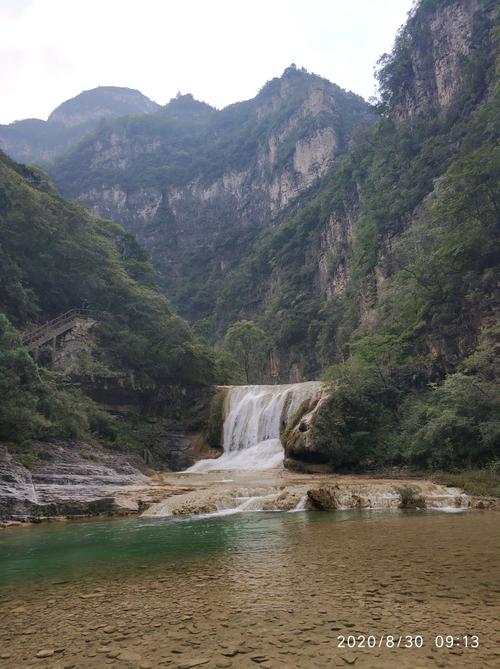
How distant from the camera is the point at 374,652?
328 cm

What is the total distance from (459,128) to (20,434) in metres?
36.0

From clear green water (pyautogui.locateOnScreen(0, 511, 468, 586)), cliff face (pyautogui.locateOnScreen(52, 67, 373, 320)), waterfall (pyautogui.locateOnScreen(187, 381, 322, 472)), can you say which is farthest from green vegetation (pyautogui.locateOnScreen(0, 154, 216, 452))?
cliff face (pyautogui.locateOnScreen(52, 67, 373, 320))

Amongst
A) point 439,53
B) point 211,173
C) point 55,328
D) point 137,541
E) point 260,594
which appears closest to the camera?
point 260,594

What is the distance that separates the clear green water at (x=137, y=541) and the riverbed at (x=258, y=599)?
6cm

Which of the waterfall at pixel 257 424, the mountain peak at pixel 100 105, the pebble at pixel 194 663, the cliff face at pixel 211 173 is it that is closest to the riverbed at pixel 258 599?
the pebble at pixel 194 663

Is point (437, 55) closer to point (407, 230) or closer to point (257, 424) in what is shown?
point (407, 230)

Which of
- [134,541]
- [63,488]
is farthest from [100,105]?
[134,541]

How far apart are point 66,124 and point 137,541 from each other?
179 m

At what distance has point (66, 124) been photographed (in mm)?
156375

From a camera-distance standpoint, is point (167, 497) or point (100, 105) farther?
point (100, 105)

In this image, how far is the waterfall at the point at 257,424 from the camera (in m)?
23.1

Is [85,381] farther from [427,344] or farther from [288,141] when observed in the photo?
[288,141]

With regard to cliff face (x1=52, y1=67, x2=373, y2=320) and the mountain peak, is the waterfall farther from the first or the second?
the mountain peak

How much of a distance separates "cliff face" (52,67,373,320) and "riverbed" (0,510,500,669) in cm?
6294
